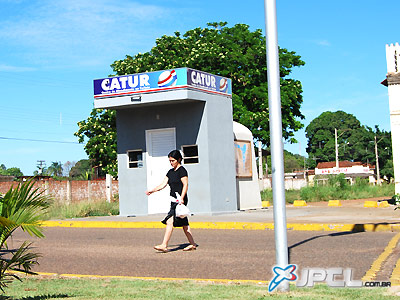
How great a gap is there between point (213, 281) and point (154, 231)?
8.34 metres

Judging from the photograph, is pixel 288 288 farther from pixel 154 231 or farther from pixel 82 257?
pixel 154 231

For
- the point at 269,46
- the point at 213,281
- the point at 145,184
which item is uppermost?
the point at 269,46

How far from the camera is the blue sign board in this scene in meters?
20.3

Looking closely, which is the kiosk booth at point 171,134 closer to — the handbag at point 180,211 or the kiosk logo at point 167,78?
the kiosk logo at point 167,78

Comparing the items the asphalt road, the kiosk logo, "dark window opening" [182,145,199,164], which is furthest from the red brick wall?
the asphalt road

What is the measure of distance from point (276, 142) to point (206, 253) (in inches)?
173

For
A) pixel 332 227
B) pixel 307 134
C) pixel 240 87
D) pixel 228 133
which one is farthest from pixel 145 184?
pixel 307 134

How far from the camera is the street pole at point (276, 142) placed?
6.87 meters

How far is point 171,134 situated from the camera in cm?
2197

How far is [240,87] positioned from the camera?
40.5 meters

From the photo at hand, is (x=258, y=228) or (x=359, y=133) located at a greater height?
(x=359, y=133)

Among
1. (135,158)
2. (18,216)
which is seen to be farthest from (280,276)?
(135,158)

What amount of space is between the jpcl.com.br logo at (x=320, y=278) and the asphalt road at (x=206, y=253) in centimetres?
23

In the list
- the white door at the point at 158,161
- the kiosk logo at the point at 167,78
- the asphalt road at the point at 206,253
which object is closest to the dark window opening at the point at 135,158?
the white door at the point at 158,161
